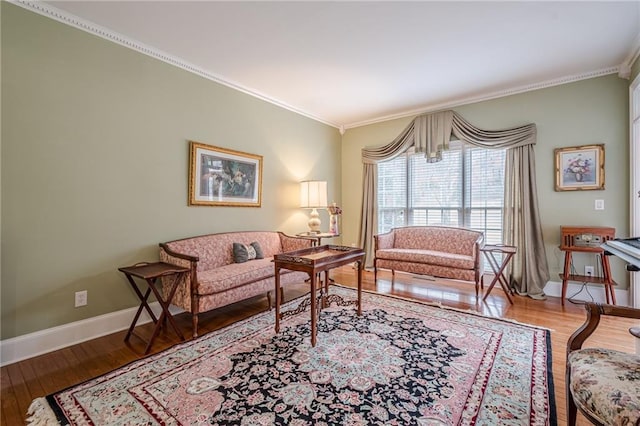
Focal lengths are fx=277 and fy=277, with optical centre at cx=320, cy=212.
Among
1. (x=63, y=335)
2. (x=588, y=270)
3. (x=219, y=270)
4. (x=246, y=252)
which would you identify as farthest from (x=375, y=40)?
(x=63, y=335)

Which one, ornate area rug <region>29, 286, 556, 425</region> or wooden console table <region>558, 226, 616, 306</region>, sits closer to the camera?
ornate area rug <region>29, 286, 556, 425</region>

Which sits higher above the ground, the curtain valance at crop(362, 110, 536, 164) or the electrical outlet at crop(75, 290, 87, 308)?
the curtain valance at crop(362, 110, 536, 164)

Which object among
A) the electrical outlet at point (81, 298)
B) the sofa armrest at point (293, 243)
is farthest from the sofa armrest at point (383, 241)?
the electrical outlet at point (81, 298)

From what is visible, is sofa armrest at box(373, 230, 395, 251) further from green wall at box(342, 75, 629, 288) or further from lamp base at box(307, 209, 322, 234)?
green wall at box(342, 75, 629, 288)

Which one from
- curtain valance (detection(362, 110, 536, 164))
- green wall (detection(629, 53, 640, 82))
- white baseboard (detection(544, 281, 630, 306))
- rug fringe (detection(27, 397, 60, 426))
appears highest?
green wall (detection(629, 53, 640, 82))

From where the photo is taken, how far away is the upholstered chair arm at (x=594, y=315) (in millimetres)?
→ 1253

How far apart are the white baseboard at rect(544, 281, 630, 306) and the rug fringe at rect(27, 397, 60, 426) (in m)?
4.85

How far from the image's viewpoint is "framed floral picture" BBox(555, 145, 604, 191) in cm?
331

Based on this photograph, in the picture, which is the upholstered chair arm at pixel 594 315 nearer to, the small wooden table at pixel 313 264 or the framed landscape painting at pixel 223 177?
the small wooden table at pixel 313 264

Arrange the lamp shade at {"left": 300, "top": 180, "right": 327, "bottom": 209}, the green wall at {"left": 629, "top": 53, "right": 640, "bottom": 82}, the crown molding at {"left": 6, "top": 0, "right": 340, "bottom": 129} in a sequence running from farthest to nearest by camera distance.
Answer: the lamp shade at {"left": 300, "top": 180, "right": 327, "bottom": 209} < the green wall at {"left": 629, "top": 53, "right": 640, "bottom": 82} < the crown molding at {"left": 6, "top": 0, "right": 340, "bottom": 129}

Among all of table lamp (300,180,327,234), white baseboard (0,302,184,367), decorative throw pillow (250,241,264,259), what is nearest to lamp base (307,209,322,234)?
table lamp (300,180,327,234)

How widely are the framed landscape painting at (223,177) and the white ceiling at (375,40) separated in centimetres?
94

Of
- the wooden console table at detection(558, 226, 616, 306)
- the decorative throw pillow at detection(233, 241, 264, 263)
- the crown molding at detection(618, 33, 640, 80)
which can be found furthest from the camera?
the decorative throw pillow at detection(233, 241, 264, 263)

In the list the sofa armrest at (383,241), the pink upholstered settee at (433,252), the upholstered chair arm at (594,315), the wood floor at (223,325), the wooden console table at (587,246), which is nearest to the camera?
the upholstered chair arm at (594,315)
